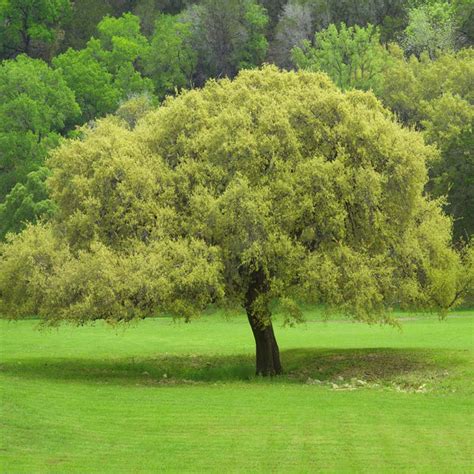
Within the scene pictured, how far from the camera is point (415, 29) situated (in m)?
113

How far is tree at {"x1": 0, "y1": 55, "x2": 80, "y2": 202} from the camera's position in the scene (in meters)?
106

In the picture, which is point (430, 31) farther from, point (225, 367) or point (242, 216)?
point (242, 216)

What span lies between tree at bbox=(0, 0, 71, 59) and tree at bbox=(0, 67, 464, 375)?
107 m

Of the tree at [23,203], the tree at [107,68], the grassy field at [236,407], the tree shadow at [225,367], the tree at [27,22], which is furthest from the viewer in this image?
the tree at [27,22]

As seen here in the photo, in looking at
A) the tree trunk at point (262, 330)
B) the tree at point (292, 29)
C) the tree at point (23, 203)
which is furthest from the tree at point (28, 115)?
the tree trunk at point (262, 330)

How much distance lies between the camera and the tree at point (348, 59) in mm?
106250

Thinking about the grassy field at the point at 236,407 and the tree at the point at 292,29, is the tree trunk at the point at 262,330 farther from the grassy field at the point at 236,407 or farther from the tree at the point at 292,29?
the tree at the point at 292,29

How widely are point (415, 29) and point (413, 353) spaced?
71.7m

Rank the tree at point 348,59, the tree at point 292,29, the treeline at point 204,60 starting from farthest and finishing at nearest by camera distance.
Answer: the tree at point 292,29
the tree at point 348,59
the treeline at point 204,60

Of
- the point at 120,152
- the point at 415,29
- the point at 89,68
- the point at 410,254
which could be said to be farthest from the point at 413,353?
the point at 89,68

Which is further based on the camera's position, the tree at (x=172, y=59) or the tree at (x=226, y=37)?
the tree at (x=226, y=37)

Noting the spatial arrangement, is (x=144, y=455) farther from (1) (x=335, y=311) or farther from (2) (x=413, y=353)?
(2) (x=413, y=353)

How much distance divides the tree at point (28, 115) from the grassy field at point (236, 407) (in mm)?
53427

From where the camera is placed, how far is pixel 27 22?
148 meters
